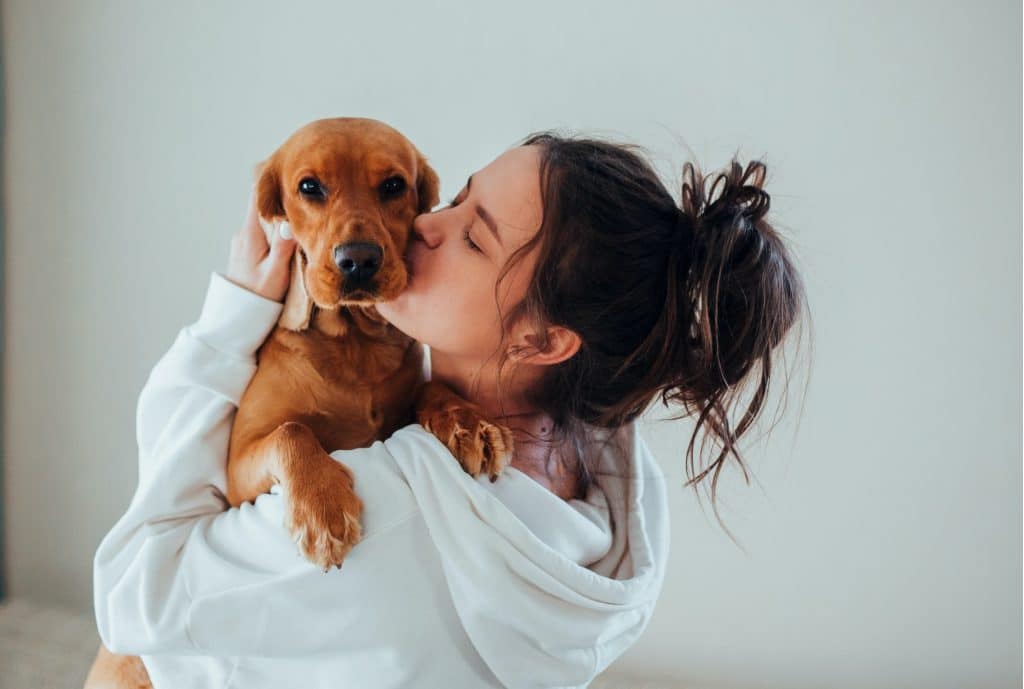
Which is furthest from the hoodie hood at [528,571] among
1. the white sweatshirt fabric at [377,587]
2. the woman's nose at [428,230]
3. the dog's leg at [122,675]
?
the dog's leg at [122,675]

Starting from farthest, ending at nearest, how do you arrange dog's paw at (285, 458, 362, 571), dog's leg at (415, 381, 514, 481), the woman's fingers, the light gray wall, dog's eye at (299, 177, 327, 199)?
the light gray wall → the woman's fingers → dog's eye at (299, 177, 327, 199) → dog's leg at (415, 381, 514, 481) → dog's paw at (285, 458, 362, 571)

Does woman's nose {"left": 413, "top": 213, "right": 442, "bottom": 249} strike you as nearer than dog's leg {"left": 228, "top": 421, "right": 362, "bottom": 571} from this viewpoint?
No

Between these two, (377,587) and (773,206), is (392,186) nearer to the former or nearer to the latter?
(377,587)

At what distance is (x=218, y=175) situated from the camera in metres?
2.58

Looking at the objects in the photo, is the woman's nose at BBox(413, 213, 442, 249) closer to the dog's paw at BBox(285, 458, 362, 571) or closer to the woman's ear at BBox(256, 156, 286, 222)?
the woman's ear at BBox(256, 156, 286, 222)

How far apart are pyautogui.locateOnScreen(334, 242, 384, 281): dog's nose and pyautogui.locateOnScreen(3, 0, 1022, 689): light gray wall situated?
132 centimetres

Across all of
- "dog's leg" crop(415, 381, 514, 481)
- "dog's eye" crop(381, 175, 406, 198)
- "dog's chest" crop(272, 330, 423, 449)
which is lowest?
"dog's chest" crop(272, 330, 423, 449)

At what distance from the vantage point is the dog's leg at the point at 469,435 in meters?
1.16

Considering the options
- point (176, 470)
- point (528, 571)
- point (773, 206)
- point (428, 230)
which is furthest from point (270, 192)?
point (773, 206)

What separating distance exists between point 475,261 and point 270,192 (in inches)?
15.6

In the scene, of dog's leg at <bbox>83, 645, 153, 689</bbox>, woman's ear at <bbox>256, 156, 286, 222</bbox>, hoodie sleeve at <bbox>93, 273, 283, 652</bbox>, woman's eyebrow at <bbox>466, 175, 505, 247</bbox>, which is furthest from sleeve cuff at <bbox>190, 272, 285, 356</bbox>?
dog's leg at <bbox>83, 645, 153, 689</bbox>

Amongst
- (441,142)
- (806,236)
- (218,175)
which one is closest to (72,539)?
(218,175)

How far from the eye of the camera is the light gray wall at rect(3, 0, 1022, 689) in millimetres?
2318

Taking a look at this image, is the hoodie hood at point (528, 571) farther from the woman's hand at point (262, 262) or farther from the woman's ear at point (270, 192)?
the woman's ear at point (270, 192)
